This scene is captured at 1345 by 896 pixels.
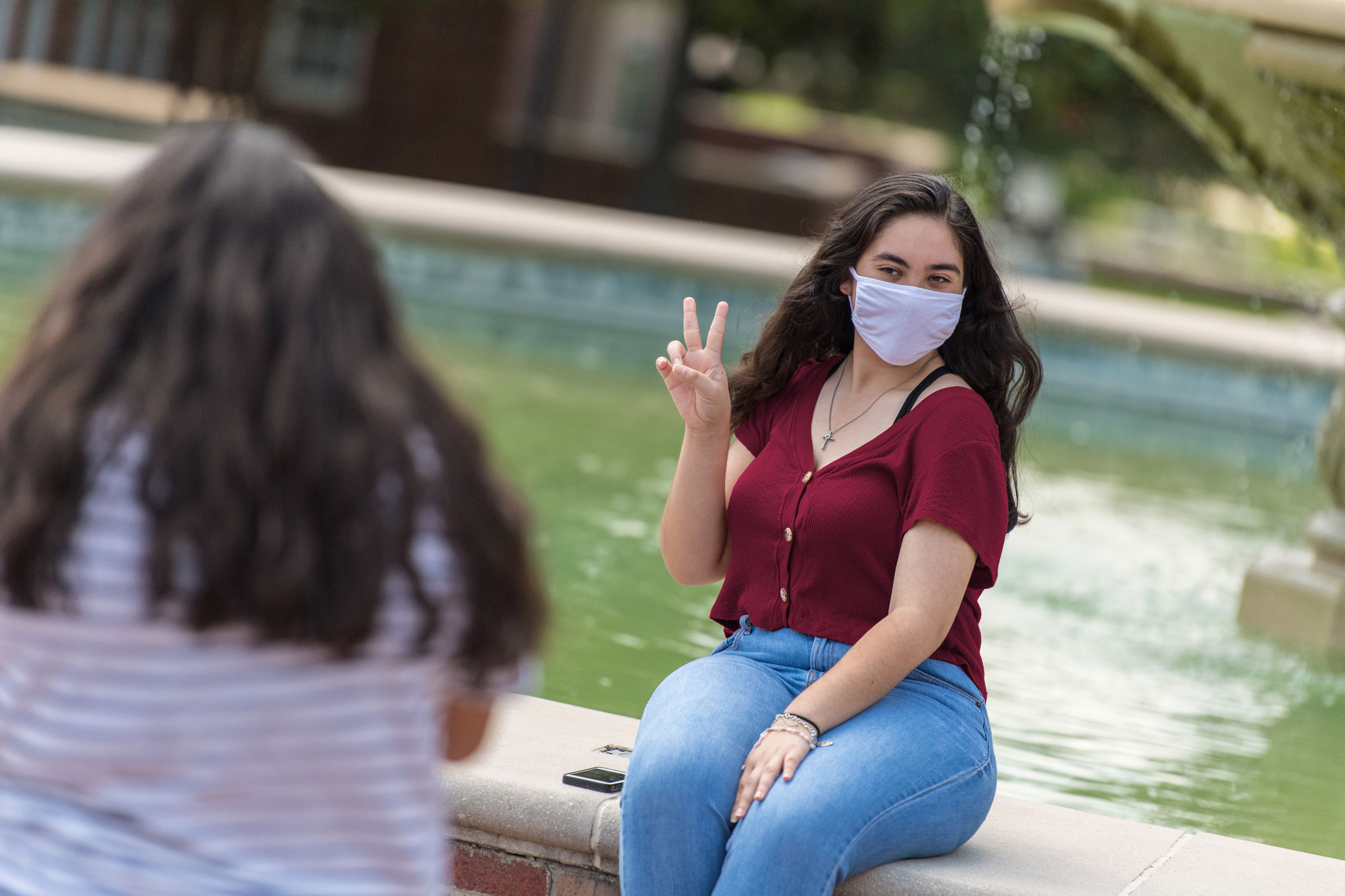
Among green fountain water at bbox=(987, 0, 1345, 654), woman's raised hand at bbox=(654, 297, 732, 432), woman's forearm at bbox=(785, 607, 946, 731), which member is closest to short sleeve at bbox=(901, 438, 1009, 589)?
woman's forearm at bbox=(785, 607, 946, 731)

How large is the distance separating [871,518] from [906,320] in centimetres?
33

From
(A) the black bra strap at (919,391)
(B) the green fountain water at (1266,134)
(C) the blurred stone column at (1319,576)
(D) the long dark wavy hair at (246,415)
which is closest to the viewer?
(D) the long dark wavy hair at (246,415)

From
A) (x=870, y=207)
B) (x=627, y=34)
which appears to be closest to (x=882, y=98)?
(x=627, y=34)

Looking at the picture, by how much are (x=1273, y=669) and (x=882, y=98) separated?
1758 centimetres

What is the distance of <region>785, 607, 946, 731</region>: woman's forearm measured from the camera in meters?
2.29

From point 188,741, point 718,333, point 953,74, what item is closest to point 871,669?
point 718,333

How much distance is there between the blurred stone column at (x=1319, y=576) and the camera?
536 cm

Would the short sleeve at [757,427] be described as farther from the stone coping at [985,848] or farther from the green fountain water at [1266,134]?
the green fountain water at [1266,134]

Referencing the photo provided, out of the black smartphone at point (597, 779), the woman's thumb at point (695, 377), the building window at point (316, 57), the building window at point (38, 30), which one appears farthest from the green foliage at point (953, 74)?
the black smartphone at point (597, 779)

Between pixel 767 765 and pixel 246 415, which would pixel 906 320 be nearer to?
pixel 767 765

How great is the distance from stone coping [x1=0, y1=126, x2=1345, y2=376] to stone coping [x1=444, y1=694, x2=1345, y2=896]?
8320 mm

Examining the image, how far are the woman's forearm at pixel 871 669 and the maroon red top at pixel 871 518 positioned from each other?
4.8 inches

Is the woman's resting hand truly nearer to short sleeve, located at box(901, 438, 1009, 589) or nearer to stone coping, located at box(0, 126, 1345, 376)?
short sleeve, located at box(901, 438, 1009, 589)

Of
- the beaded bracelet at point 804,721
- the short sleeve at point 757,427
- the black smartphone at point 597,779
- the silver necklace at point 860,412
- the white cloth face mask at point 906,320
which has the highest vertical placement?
the white cloth face mask at point 906,320
